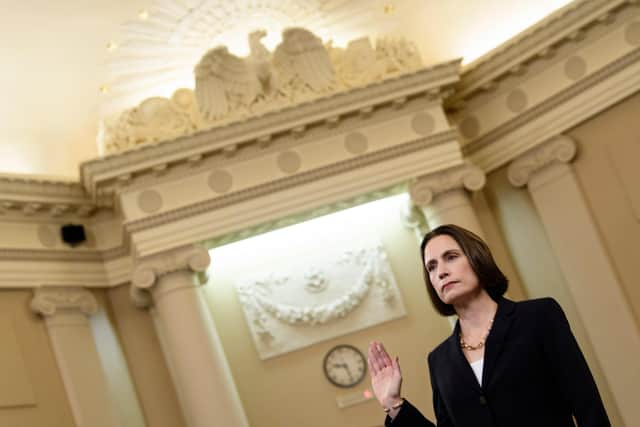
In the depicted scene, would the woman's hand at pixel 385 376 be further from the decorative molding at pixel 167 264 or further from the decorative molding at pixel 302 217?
the decorative molding at pixel 302 217

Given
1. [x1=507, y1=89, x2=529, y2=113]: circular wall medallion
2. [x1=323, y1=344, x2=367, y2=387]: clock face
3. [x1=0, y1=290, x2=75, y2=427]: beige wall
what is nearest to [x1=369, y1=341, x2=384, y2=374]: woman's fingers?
[x1=0, y1=290, x2=75, y2=427]: beige wall

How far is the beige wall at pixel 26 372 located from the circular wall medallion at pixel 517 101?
448 cm

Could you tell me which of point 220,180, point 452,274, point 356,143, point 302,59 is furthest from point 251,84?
point 452,274

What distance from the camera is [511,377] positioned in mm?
3234

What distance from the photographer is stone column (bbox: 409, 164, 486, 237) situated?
30.4ft

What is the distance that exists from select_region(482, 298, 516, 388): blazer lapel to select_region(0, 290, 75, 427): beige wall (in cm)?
581

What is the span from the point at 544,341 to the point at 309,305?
6347 mm

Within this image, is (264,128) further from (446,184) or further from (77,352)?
(77,352)

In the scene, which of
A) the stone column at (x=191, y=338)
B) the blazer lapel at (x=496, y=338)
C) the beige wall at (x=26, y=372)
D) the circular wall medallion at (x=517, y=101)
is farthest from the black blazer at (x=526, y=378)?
the circular wall medallion at (x=517, y=101)

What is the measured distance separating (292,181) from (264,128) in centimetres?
52

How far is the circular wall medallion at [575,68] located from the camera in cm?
924

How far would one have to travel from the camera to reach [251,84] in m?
9.47

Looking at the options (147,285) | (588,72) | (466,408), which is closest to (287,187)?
(147,285)

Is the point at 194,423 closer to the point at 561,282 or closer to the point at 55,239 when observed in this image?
the point at 55,239
